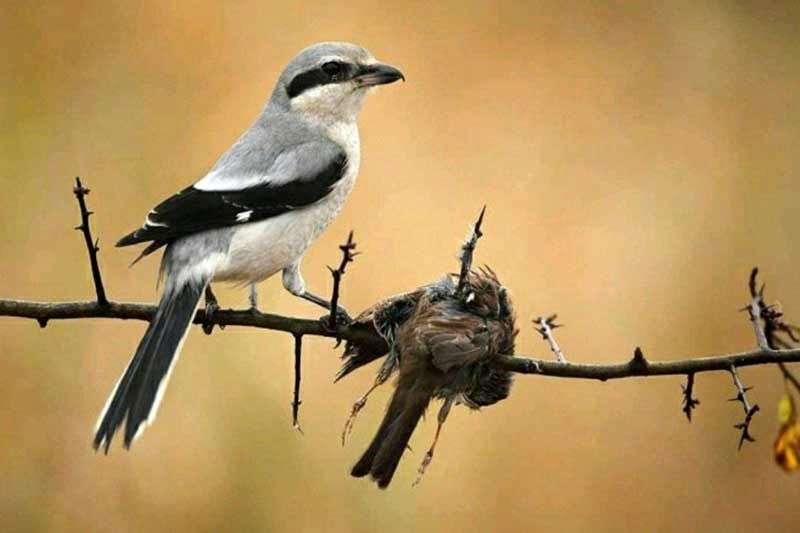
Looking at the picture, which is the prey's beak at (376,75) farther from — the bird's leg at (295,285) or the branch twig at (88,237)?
the branch twig at (88,237)

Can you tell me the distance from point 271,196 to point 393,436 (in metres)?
0.62

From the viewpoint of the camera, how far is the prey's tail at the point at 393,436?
144 centimetres

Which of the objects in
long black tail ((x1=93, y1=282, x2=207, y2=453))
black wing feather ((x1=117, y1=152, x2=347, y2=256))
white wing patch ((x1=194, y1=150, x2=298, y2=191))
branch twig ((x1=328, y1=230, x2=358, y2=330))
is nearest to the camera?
branch twig ((x1=328, y1=230, x2=358, y2=330))

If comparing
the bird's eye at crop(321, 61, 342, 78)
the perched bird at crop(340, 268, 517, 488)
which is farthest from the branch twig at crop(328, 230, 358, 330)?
the bird's eye at crop(321, 61, 342, 78)

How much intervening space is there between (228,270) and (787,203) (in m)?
2.15

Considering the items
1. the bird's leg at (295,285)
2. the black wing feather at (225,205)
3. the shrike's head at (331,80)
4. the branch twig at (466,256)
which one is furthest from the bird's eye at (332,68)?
the branch twig at (466,256)

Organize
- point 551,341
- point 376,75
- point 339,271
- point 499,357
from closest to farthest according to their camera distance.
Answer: point 339,271 < point 499,357 < point 551,341 < point 376,75

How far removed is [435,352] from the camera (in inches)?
60.5

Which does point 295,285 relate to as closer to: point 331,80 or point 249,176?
Answer: point 249,176

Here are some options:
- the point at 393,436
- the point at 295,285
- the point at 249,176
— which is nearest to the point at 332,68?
the point at 249,176

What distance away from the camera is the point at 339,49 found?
Result: 80.4 inches

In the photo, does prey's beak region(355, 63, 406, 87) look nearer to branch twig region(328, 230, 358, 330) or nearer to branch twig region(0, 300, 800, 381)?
branch twig region(0, 300, 800, 381)

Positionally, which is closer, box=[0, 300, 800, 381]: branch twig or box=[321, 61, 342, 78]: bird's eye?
box=[0, 300, 800, 381]: branch twig

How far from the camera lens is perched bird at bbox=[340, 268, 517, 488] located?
147 centimetres
